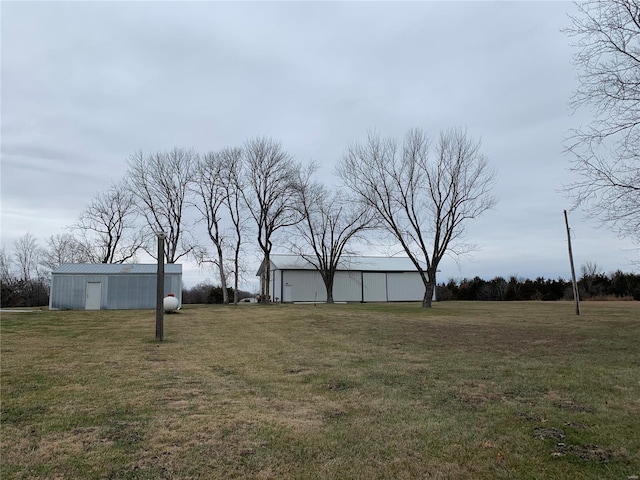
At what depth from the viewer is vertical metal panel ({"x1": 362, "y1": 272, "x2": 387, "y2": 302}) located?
148 ft

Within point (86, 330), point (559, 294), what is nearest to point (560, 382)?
→ point (86, 330)

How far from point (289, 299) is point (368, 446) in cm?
3784

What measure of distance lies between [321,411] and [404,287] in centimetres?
4140

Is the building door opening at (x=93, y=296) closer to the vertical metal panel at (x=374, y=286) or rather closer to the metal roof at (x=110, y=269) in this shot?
the metal roof at (x=110, y=269)

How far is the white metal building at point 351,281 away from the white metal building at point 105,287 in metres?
13.5

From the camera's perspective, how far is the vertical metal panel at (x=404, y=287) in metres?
46.0

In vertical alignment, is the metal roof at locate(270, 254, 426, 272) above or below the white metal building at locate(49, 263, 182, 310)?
above

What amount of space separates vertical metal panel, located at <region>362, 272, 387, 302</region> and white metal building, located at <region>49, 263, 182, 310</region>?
20.0m

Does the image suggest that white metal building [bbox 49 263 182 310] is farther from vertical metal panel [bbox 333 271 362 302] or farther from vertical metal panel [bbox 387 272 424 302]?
vertical metal panel [bbox 387 272 424 302]

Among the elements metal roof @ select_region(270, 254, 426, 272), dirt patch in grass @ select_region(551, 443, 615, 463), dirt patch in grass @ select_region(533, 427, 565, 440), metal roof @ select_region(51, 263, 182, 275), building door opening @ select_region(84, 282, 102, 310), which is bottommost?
dirt patch in grass @ select_region(551, 443, 615, 463)

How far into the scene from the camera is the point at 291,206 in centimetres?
3803

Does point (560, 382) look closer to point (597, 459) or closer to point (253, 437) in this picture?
point (597, 459)

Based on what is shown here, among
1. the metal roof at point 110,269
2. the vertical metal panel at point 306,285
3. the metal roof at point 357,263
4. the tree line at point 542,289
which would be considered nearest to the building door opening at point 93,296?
the metal roof at point 110,269

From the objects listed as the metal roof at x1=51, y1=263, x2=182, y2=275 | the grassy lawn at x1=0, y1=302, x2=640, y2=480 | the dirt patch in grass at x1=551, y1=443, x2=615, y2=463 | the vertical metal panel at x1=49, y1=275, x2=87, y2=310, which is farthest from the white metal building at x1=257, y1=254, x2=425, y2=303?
the dirt patch in grass at x1=551, y1=443, x2=615, y2=463
